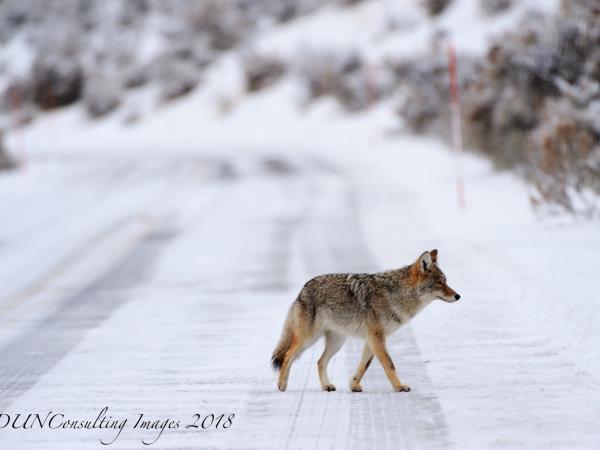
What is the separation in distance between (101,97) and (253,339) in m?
50.5

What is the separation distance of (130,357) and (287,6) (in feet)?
185

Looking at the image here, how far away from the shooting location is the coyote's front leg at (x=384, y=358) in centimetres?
709

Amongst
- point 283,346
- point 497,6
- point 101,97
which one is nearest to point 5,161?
point 497,6

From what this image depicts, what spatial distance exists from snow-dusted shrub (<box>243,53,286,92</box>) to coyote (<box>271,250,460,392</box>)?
146 ft

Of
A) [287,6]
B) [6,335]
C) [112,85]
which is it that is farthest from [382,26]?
[6,335]

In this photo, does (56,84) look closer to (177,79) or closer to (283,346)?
(177,79)

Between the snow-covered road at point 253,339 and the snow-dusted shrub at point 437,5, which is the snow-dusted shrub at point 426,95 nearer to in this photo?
the snow-covered road at point 253,339

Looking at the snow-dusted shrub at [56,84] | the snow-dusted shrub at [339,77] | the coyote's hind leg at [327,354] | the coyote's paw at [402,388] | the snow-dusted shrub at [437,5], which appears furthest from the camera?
the snow-dusted shrub at [56,84]

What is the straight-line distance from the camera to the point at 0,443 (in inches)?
245

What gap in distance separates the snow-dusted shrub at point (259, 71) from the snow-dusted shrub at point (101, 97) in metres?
10.5

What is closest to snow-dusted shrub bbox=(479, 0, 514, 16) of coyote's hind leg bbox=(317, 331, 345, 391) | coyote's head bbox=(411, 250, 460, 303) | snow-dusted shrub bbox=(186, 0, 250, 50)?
snow-dusted shrub bbox=(186, 0, 250, 50)

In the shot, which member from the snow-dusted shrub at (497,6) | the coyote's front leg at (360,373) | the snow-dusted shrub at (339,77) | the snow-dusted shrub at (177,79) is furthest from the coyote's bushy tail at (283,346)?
the snow-dusted shrub at (177,79)

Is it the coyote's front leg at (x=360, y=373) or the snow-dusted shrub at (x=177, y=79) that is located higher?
the coyote's front leg at (x=360, y=373)

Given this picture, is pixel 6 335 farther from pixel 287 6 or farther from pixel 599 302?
pixel 287 6
